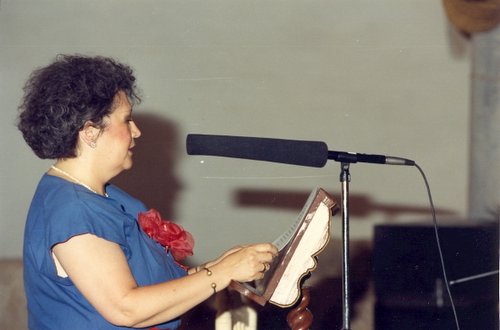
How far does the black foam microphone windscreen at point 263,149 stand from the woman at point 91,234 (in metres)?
0.17

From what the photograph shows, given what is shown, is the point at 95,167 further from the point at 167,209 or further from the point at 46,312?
the point at 167,209

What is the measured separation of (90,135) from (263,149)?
1.07ft

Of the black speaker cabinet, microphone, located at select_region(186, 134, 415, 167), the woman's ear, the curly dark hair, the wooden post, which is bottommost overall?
the black speaker cabinet

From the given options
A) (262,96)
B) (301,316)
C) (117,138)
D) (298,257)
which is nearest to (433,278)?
(262,96)

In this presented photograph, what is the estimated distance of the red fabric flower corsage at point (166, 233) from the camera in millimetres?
1621

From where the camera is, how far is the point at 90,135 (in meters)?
1.47

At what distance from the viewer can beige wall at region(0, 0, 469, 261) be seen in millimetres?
3285

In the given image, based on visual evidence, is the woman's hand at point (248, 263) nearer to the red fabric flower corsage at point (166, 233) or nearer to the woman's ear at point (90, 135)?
the red fabric flower corsage at point (166, 233)

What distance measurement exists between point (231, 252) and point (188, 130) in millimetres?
1856

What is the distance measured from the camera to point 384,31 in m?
3.40

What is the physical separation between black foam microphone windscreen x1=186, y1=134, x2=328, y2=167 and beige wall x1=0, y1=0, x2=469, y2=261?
1.87 m

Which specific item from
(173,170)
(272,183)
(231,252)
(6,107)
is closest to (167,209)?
(173,170)

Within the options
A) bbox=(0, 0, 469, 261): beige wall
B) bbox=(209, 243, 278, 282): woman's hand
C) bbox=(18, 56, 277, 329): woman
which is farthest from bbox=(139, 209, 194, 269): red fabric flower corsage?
bbox=(0, 0, 469, 261): beige wall

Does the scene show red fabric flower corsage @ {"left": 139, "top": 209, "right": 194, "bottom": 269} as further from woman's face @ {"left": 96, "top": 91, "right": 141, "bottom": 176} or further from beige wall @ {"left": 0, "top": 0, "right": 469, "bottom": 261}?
beige wall @ {"left": 0, "top": 0, "right": 469, "bottom": 261}
